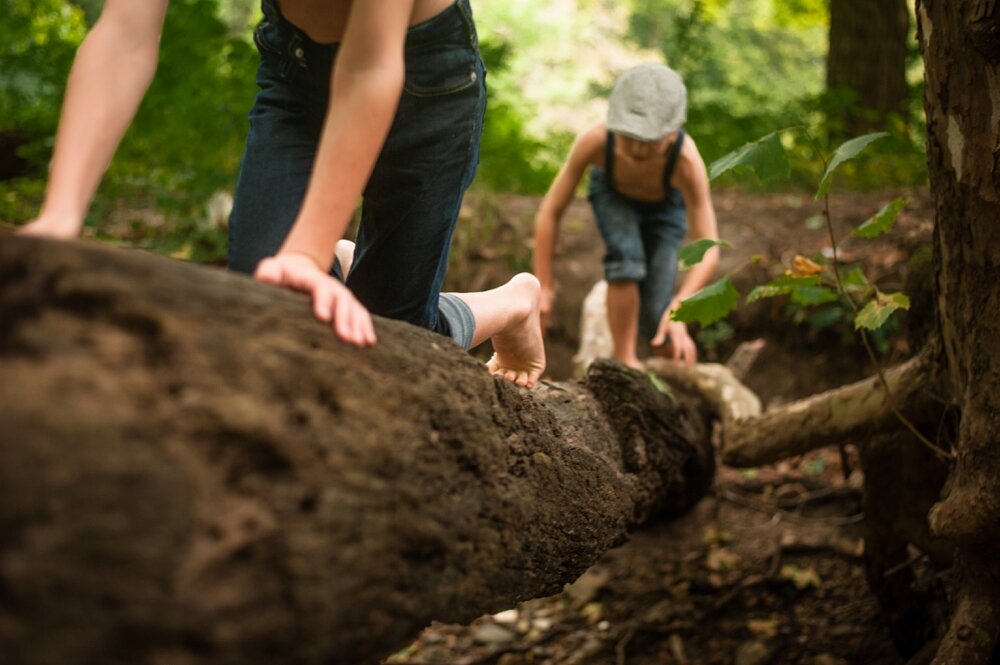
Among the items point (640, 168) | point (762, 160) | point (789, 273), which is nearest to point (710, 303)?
point (789, 273)

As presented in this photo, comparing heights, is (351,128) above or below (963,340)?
above

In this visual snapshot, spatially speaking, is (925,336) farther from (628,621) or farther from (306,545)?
(306,545)

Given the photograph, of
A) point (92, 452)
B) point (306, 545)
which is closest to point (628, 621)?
point (306, 545)

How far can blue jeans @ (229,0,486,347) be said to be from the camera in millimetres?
2162

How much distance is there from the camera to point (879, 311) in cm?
288

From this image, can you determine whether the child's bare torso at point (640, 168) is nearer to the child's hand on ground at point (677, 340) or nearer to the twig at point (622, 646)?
the child's hand on ground at point (677, 340)

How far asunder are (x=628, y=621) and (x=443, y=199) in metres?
2.75

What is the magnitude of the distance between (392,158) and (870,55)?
7571 millimetres

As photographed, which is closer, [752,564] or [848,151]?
[848,151]

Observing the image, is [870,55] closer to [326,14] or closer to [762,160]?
[762,160]

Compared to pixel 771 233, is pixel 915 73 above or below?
above

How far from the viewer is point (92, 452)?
113 centimetres

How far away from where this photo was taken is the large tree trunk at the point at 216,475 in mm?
1113

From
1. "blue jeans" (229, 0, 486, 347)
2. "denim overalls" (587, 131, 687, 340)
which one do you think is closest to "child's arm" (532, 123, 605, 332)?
"denim overalls" (587, 131, 687, 340)
